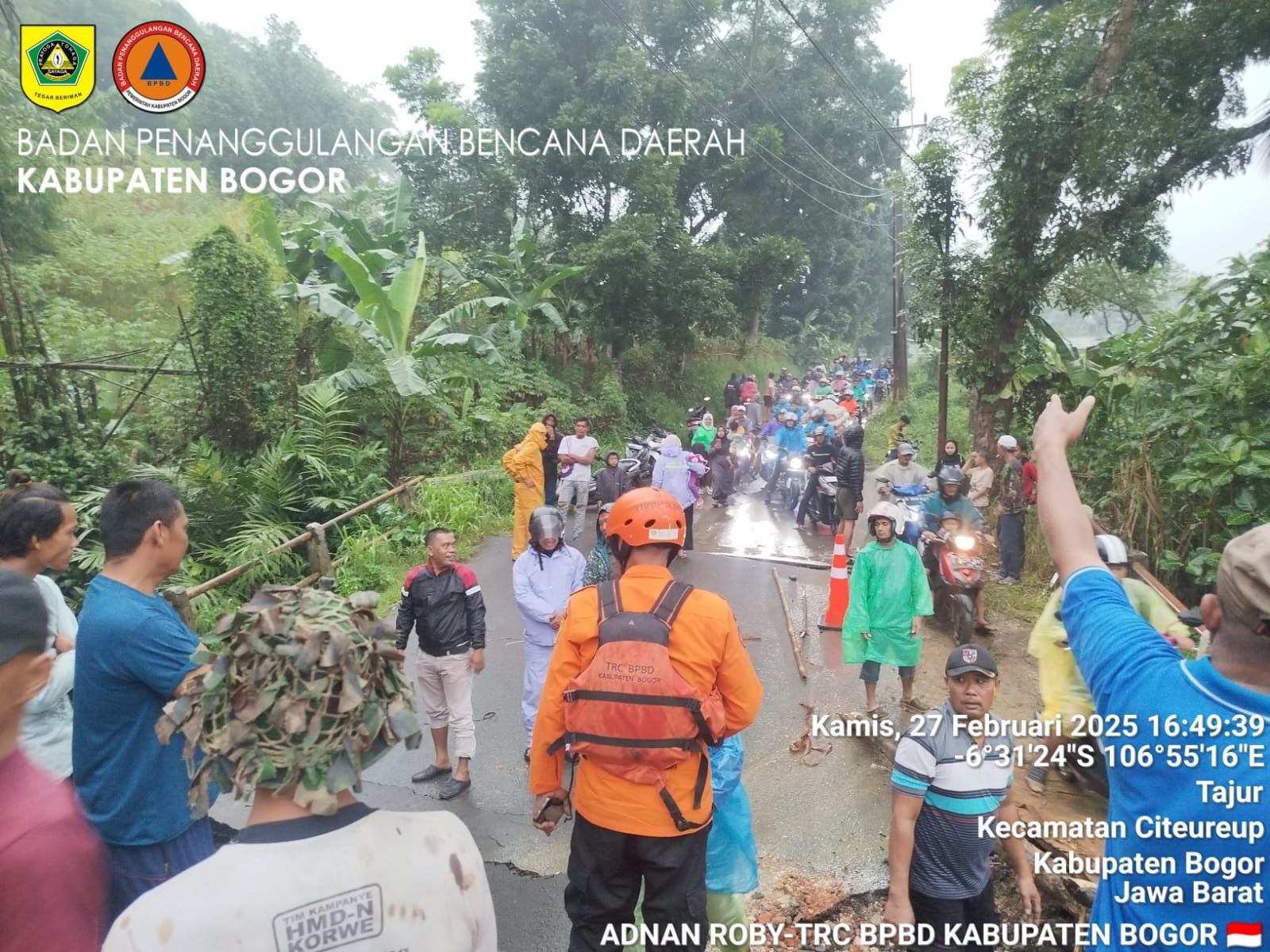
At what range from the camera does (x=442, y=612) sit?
14.4ft

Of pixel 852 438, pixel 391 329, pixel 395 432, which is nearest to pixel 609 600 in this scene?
pixel 852 438

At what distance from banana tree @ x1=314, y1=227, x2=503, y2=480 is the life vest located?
882 centimetres

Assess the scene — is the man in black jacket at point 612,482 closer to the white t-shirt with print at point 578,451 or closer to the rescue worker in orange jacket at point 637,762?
the white t-shirt with print at point 578,451

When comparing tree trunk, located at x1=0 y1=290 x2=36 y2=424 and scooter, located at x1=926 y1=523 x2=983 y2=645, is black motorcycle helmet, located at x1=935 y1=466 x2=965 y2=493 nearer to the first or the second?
scooter, located at x1=926 y1=523 x2=983 y2=645

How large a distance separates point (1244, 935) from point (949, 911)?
159 centimetres

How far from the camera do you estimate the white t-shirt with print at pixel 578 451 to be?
9781 millimetres

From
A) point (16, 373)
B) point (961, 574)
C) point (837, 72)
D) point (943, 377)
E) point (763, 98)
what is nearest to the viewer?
point (961, 574)

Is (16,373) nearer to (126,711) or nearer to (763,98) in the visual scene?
(126,711)

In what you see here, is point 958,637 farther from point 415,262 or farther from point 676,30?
point 676,30

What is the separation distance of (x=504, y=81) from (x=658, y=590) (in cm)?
2002

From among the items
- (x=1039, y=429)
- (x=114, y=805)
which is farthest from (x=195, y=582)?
(x=1039, y=429)

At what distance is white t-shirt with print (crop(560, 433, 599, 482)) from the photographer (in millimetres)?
9781

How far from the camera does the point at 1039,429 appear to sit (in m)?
1.60

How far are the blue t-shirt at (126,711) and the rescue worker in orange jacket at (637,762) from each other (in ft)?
3.77
